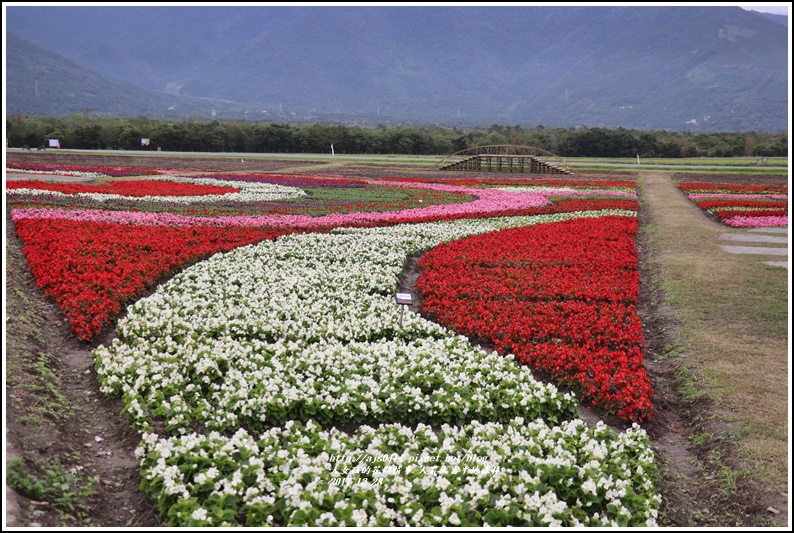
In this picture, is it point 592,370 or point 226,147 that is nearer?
point 592,370

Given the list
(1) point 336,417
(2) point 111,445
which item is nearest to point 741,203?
(1) point 336,417

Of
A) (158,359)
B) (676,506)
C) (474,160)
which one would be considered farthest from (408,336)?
(474,160)

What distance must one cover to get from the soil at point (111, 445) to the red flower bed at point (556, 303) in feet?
1.54

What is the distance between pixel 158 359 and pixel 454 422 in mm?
4094

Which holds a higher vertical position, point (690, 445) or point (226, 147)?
point (226, 147)

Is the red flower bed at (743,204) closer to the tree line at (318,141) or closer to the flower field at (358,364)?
the flower field at (358,364)

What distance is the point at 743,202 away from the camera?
29.1 meters

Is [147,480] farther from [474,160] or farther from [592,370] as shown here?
[474,160]

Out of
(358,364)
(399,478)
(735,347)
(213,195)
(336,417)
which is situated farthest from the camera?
(213,195)

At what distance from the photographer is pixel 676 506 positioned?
6855mm

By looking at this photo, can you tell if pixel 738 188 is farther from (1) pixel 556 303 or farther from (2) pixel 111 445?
(2) pixel 111 445

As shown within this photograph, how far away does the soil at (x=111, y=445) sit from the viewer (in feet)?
20.1

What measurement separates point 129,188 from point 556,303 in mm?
20826

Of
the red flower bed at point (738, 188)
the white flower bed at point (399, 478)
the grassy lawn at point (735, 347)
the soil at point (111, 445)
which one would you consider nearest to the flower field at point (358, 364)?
the white flower bed at point (399, 478)
